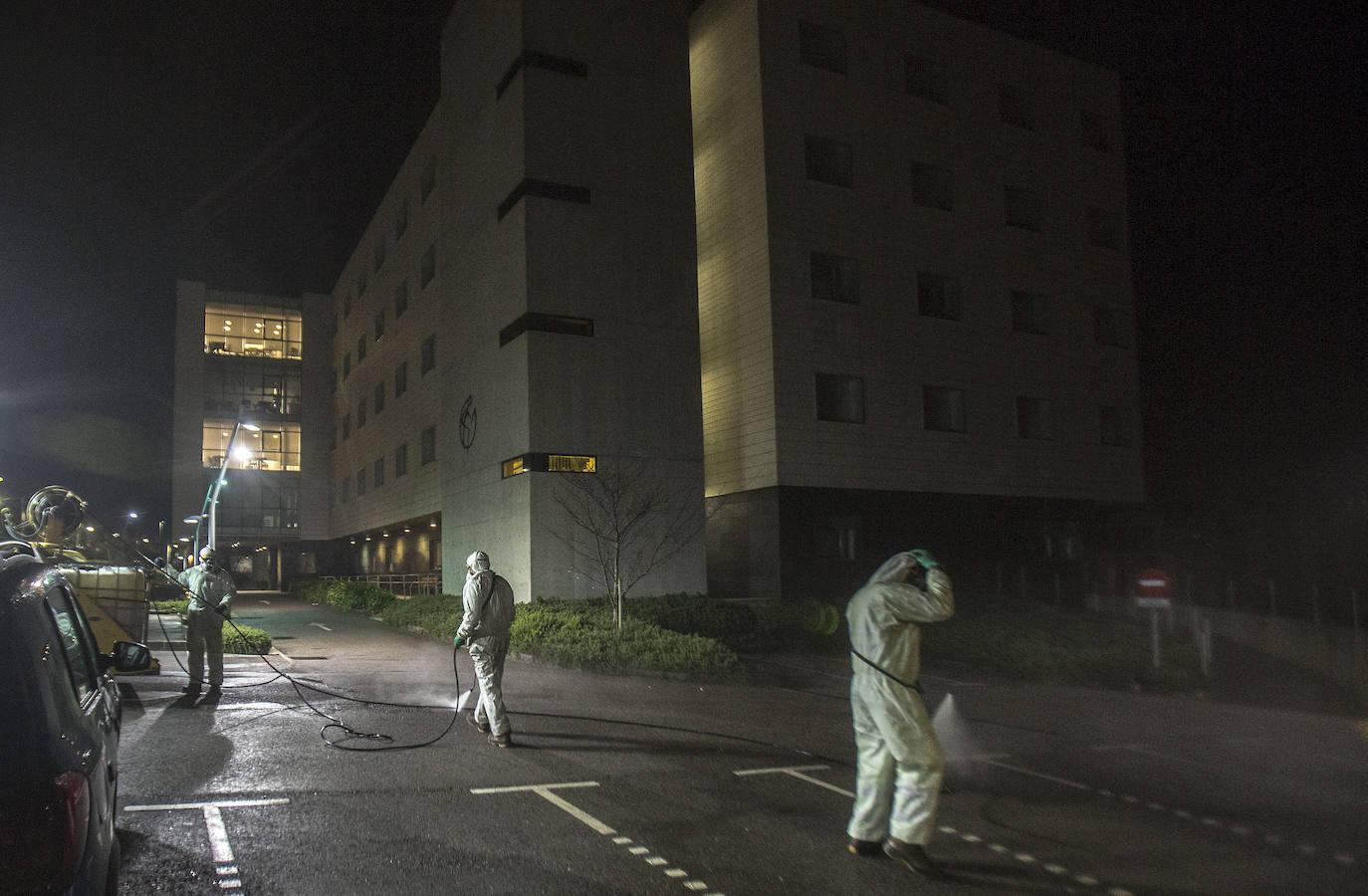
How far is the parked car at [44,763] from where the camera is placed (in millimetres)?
2885

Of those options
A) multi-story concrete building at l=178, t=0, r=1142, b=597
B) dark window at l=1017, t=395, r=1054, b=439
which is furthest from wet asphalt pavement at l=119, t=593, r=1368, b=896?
dark window at l=1017, t=395, r=1054, b=439

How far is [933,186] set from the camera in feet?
95.5

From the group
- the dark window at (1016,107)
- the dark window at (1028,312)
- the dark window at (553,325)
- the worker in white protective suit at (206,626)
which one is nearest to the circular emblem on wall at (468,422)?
the dark window at (553,325)

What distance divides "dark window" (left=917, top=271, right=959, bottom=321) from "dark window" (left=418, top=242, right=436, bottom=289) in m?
17.4

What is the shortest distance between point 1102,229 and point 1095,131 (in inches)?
122

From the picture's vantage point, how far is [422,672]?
16.5 m

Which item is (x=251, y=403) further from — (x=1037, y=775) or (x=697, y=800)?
(x=1037, y=775)

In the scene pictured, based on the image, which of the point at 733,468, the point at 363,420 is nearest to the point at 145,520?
the point at 363,420

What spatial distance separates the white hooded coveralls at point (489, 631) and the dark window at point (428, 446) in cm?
2697

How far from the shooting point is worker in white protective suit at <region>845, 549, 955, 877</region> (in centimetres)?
573

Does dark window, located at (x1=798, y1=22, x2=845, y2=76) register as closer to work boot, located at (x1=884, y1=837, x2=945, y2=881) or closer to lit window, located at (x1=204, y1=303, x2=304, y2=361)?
work boot, located at (x1=884, y1=837, x2=945, y2=881)

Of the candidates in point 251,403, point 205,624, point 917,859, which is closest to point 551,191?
point 205,624

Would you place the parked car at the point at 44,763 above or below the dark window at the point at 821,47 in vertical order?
below

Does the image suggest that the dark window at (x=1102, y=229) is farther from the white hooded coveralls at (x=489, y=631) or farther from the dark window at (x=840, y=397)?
the white hooded coveralls at (x=489, y=631)
